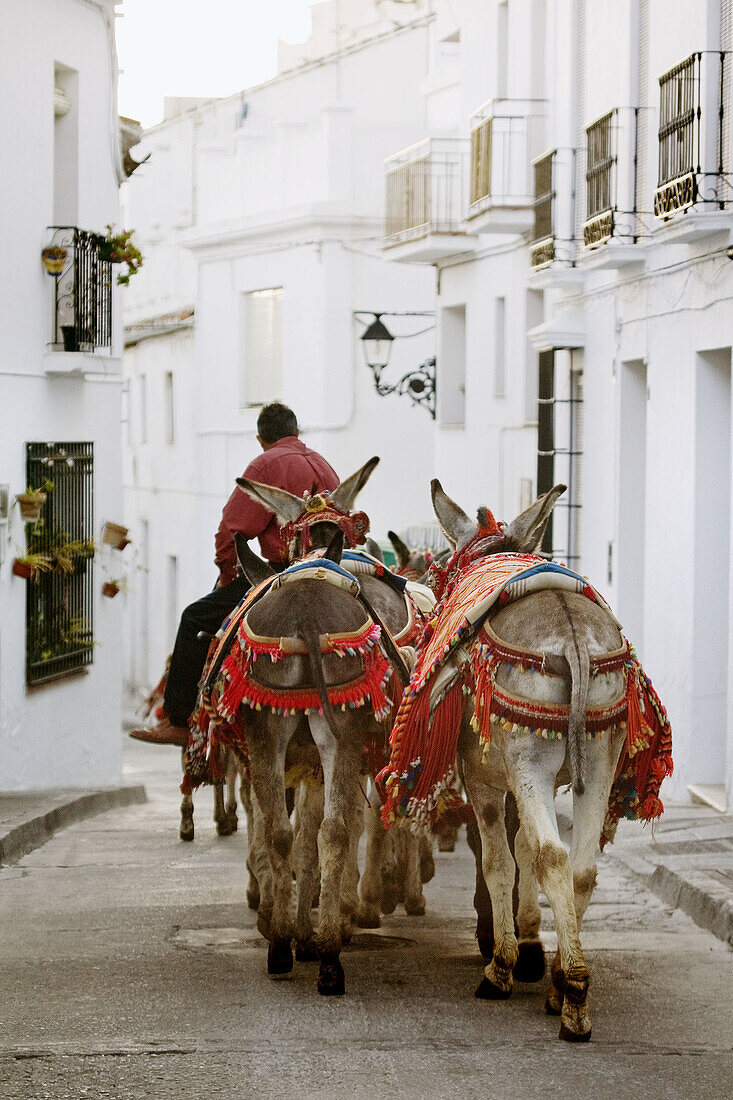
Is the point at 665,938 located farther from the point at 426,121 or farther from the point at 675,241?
the point at 426,121

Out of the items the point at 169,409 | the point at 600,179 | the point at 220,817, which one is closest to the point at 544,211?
the point at 600,179

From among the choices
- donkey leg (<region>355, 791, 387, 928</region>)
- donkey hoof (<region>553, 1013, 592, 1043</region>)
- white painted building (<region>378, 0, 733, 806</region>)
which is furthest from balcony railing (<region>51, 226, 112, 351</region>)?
donkey hoof (<region>553, 1013, 592, 1043</region>)

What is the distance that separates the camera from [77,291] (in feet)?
49.0

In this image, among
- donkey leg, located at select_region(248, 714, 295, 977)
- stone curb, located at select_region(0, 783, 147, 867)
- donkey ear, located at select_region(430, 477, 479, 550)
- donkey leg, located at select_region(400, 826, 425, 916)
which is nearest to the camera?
donkey leg, located at select_region(248, 714, 295, 977)

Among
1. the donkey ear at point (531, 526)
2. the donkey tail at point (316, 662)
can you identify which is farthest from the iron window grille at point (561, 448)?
the donkey tail at point (316, 662)

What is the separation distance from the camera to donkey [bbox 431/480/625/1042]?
20.0 ft

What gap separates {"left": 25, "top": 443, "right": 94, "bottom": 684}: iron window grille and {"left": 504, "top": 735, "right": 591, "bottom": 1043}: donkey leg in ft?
29.3

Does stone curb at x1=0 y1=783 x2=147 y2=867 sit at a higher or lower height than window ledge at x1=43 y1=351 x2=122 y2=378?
lower

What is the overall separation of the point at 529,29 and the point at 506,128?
1102mm

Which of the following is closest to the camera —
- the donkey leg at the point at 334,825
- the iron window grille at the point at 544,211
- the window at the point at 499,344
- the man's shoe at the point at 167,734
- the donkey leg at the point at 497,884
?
the donkey leg at the point at 497,884

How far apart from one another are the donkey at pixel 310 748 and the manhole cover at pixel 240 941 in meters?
0.38

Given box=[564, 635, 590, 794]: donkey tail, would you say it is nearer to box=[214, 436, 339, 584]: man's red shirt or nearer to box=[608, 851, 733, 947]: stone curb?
box=[608, 851, 733, 947]: stone curb

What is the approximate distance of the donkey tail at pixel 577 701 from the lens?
6.08m

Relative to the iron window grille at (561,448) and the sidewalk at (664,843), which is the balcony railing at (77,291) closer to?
the sidewalk at (664,843)
